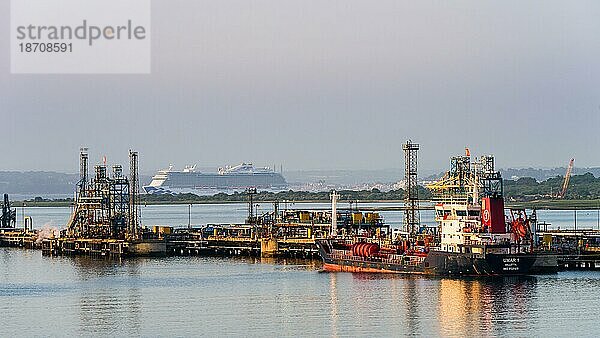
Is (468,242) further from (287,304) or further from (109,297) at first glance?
(109,297)

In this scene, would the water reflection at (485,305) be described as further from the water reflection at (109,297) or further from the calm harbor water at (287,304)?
the water reflection at (109,297)

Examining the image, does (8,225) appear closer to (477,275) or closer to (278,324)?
(477,275)

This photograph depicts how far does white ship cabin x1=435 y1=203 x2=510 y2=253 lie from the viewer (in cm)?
7331

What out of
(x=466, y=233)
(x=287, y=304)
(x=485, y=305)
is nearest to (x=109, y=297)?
(x=287, y=304)

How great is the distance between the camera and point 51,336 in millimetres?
55031

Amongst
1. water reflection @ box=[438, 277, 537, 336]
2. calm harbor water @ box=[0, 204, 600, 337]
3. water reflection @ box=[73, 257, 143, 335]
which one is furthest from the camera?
water reflection @ box=[73, 257, 143, 335]

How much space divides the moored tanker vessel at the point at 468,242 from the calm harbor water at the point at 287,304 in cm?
118

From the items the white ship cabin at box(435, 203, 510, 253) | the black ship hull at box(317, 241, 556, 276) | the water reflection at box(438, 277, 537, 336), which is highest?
the white ship cabin at box(435, 203, 510, 253)

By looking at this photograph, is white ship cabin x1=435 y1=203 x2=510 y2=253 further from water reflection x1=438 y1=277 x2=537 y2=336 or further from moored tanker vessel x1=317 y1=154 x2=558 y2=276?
water reflection x1=438 y1=277 x2=537 y2=336

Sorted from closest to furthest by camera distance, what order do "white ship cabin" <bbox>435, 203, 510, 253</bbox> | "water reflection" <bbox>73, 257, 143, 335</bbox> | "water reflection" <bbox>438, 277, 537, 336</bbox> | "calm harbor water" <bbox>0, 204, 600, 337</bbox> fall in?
"water reflection" <bbox>438, 277, 537, 336</bbox>, "calm harbor water" <bbox>0, 204, 600, 337</bbox>, "water reflection" <bbox>73, 257, 143, 335</bbox>, "white ship cabin" <bbox>435, 203, 510, 253</bbox>

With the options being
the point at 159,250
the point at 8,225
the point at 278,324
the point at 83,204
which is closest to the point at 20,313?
the point at 278,324

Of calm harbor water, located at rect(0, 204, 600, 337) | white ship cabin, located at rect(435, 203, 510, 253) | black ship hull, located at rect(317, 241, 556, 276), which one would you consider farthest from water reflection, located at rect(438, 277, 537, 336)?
white ship cabin, located at rect(435, 203, 510, 253)

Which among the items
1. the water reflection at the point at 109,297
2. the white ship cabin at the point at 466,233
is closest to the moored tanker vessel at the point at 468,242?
the white ship cabin at the point at 466,233

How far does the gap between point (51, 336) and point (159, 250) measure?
157ft
